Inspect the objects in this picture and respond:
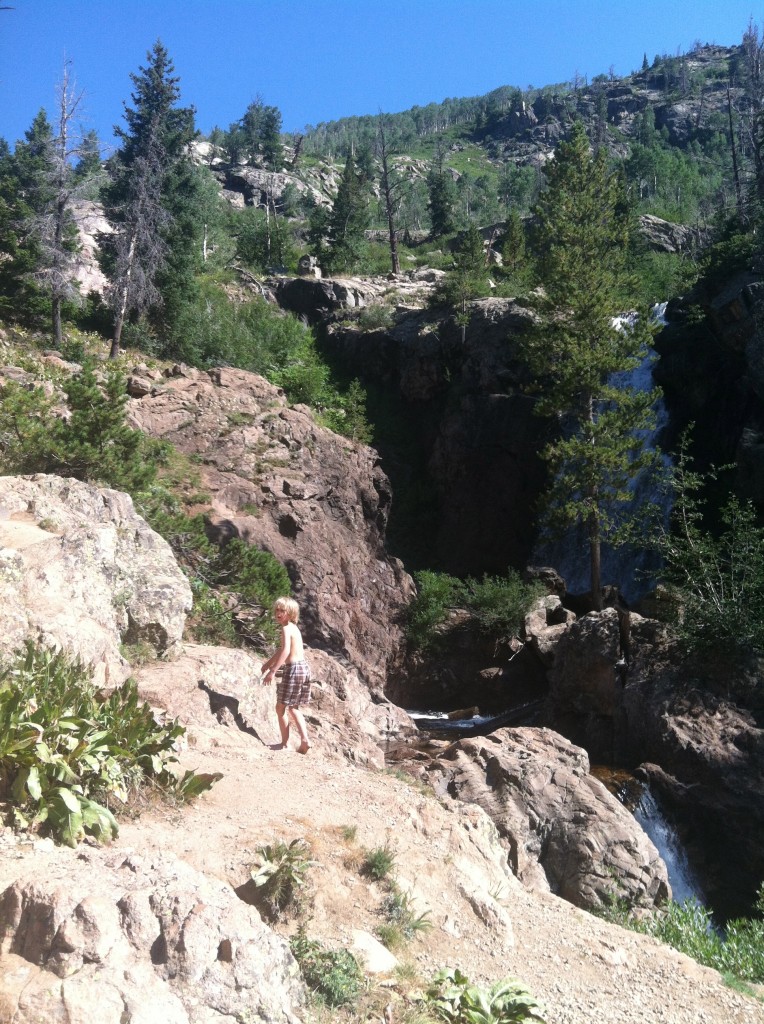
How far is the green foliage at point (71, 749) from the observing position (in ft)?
15.3

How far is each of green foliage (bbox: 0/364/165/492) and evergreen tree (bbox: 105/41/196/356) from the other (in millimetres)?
12651

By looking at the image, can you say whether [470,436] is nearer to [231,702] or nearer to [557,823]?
[557,823]

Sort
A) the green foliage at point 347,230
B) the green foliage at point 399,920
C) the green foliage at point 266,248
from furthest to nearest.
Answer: the green foliage at point 266,248, the green foliage at point 347,230, the green foliage at point 399,920

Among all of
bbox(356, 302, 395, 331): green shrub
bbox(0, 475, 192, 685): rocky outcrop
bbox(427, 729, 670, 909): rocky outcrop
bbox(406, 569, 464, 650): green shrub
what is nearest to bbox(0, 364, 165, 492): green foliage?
bbox(0, 475, 192, 685): rocky outcrop

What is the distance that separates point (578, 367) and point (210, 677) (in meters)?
13.9

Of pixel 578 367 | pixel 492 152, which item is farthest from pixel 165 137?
pixel 492 152

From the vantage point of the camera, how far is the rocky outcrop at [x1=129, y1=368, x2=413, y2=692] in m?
17.2

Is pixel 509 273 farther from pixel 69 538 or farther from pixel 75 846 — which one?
pixel 75 846

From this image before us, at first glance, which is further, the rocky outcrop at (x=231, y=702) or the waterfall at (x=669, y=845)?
the waterfall at (x=669, y=845)

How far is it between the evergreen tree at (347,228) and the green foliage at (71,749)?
126ft

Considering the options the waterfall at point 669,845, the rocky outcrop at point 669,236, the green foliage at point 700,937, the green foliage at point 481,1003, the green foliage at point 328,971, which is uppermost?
the rocky outcrop at point 669,236

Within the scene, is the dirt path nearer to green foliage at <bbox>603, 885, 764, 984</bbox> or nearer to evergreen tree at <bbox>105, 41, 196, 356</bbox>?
green foliage at <bbox>603, 885, 764, 984</bbox>

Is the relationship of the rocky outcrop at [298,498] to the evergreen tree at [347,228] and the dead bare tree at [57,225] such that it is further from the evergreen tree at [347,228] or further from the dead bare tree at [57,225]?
the evergreen tree at [347,228]

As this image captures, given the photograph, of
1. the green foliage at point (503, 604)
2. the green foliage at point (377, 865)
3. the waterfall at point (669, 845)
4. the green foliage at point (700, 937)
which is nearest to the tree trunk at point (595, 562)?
the green foliage at point (503, 604)
